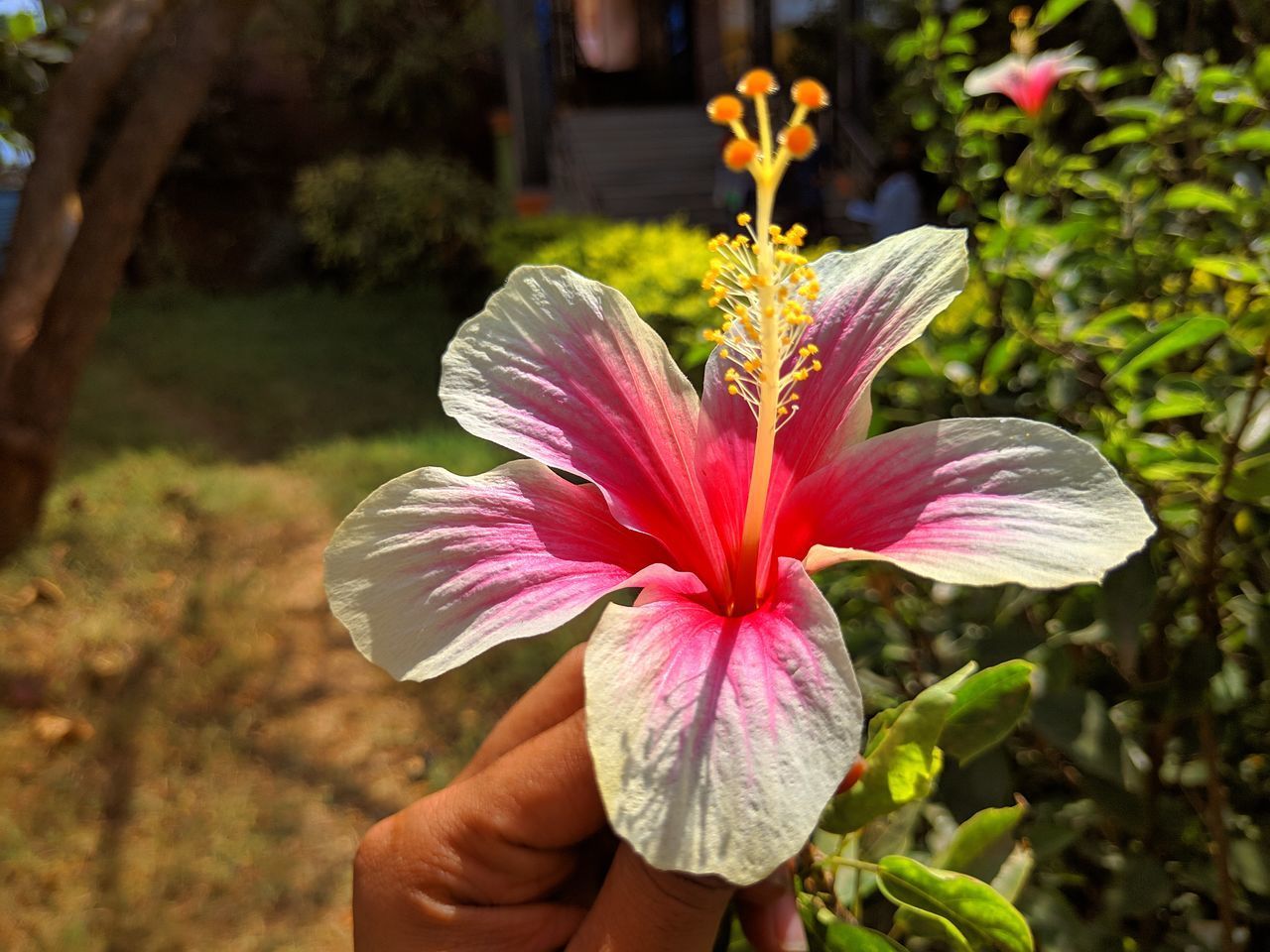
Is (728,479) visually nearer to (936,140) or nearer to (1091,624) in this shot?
(1091,624)

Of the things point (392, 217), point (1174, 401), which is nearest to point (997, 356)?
point (1174, 401)

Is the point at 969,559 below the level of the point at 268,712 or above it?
above

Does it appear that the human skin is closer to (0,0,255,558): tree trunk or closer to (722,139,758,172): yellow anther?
(722,139,758,172): yellow anther

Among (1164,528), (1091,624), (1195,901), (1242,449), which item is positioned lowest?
(1195,901)

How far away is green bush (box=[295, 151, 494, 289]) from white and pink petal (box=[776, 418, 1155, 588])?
755 centimetres

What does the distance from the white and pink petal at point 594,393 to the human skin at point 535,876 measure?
198 millimetres

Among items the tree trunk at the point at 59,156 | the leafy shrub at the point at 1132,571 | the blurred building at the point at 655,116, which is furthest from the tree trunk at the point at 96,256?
the blurred building at the point at 655,116

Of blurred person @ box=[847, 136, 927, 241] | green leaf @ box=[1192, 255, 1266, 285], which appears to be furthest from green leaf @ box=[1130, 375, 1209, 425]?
blurred person @ box=[847, 136, 927, 241]

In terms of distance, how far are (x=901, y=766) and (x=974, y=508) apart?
19cm

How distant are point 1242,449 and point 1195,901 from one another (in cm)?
71

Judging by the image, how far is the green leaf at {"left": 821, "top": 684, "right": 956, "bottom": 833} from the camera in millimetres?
618

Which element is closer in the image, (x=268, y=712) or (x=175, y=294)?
(x=268, y=712)

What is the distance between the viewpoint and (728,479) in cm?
75

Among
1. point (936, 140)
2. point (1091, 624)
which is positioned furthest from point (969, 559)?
point (936, 140)
